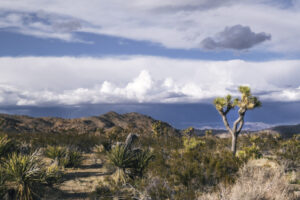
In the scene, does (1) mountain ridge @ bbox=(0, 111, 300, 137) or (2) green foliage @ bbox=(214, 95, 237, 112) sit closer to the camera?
(2) green foliage @ bbox=(214, 95, 237, 112)

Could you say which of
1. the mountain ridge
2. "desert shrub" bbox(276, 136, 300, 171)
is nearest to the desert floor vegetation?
"desert shrub" bbox(276, 136, 300, 171)

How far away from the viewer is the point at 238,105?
57.9ft

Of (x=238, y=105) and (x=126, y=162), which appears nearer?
(x=126, y=162)

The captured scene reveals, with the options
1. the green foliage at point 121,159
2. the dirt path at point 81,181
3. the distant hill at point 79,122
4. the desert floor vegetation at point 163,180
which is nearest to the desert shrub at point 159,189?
the desert floor vegetation at point 163,180

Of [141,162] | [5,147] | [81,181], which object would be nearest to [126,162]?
[141,162]

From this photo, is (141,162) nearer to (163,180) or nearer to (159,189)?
(163,180)

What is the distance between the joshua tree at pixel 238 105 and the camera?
1709 centimetres

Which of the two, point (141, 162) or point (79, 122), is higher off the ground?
point (141, 162)

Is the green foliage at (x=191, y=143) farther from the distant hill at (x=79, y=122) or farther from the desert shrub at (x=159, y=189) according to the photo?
the distant hill at (x=79, y=122)

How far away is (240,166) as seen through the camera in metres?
9.31

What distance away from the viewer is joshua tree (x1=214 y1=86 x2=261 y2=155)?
17094mm

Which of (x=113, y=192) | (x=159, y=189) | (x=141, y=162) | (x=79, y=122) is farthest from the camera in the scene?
(x=79, y=122)

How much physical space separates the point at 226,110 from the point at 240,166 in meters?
9.38

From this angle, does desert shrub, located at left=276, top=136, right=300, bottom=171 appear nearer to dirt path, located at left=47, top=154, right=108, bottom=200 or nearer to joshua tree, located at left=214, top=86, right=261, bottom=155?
joshua tree, located at left=214, top=86, right=261, bottom=155
